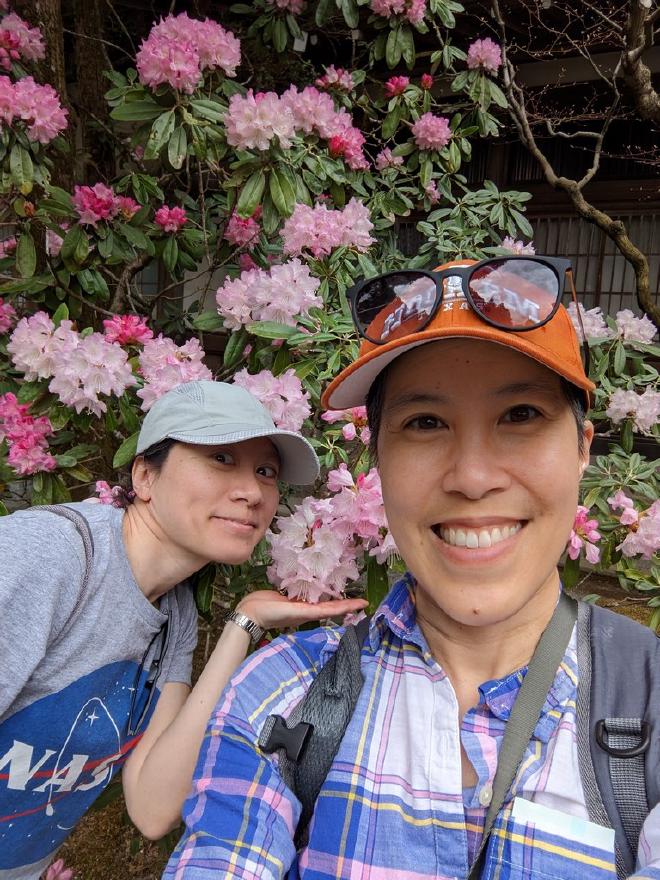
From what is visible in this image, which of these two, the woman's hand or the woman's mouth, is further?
the woman's hand

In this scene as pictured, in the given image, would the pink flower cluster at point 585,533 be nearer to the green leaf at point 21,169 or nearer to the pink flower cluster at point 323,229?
the pink flower cluster at point 323,229

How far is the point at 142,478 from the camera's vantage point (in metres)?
1.67

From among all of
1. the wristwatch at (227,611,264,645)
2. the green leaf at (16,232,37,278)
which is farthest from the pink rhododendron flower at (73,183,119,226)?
the wristwatch at (227,611,264,645)

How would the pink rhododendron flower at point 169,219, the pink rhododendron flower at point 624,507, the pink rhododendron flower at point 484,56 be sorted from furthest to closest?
the pink rhododendron flower at point 484,56 < the pink rhododendron flower at point 169,219 < the pink rhododendron flower at point 624,507

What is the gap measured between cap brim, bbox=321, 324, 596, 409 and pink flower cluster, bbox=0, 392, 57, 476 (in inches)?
46.9

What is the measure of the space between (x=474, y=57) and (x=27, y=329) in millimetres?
2237

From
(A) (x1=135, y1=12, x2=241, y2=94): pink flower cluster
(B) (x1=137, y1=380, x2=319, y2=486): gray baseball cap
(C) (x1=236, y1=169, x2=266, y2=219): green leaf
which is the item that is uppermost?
(A) (x1=135, y1=12, x2=241, y2=94): pink flower cluster

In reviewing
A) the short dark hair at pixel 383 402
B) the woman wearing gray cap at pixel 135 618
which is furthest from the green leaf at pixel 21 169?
the short dark hair at pixel 383 402

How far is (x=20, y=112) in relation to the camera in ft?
7.14

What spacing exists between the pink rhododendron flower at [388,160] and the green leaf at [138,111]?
1196mm

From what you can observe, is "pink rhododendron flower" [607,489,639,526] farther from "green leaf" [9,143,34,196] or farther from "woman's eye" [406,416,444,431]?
"green leaf" [9,143,34,196]

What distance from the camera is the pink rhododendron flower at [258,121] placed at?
74.9 inches

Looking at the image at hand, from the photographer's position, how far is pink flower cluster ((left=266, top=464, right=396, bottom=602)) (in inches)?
60.9

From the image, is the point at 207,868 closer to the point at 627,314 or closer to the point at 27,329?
the point at 27,329
